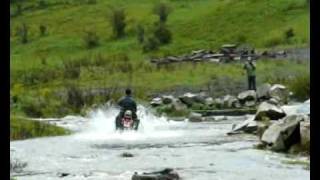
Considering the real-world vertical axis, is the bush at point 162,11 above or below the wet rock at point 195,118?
above

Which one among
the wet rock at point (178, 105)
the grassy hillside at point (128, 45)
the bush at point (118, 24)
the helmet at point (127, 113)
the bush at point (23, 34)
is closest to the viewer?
the helmet at point (127, 113)

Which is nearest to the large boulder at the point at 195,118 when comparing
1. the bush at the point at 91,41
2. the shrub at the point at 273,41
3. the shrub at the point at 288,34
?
the shrub at the point at 273,41

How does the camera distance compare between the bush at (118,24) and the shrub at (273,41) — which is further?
the bush at (118,24)

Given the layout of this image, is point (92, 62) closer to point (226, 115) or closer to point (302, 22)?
point (302, 22)

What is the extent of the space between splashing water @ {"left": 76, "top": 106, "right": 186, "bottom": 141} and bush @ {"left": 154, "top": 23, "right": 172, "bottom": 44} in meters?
55.9

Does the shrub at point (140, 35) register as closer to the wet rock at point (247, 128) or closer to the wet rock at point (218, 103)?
the wet rock at point (218, 103)

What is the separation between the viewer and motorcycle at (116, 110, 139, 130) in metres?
35.8

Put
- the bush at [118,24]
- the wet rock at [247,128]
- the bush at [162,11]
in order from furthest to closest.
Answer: the bush at [162,11] → the bush at [118,24] → the wet rock at [247,128]

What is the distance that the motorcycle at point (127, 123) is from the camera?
35781 millimetres

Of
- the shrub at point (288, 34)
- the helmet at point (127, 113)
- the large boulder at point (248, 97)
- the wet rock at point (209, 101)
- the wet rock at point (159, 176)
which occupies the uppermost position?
the shrub at point (288, 34)

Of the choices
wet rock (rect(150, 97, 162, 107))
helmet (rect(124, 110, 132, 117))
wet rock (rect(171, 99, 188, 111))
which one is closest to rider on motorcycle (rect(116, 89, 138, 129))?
helmet (rect(124, 110, 132, 117))

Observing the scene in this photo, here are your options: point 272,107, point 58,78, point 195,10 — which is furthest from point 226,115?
point 195,10

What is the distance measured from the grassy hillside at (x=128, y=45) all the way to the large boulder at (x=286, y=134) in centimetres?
2650
